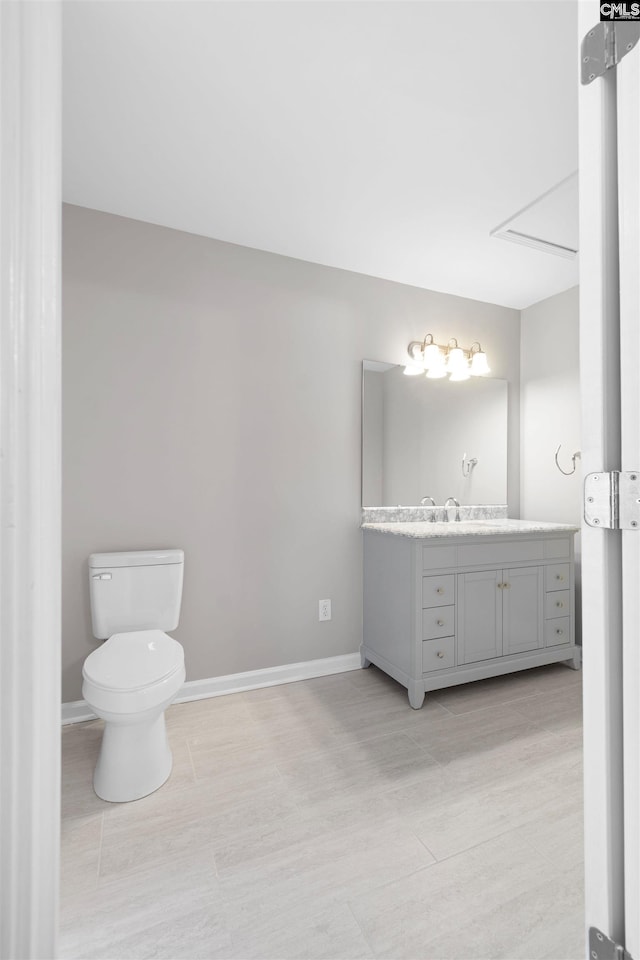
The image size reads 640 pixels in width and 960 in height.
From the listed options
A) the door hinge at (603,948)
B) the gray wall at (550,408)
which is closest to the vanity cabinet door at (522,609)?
the gray wall at (550,408)

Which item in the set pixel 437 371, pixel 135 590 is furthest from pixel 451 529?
pixel 135 590

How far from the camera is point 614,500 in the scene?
2.29 feet

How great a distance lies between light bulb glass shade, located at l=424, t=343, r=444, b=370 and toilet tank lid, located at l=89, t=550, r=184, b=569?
1931mm

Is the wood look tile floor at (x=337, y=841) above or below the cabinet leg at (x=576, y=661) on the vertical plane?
below

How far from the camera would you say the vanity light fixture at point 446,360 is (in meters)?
2.98

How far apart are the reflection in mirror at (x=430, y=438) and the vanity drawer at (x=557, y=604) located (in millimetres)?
765

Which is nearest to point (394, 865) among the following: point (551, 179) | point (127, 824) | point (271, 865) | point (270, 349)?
point (271, 865)

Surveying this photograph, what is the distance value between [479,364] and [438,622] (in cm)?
179

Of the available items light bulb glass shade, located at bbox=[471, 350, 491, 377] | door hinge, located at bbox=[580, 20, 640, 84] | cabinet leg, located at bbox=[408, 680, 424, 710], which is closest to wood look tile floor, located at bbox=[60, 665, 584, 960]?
cabinet leg, located at bbox=[408, 680, 424, 710]

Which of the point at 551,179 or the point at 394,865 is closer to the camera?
the point at 394,865

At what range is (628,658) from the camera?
69cm

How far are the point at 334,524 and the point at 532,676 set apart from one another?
147cm

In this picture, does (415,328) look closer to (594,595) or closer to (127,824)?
(594,595)

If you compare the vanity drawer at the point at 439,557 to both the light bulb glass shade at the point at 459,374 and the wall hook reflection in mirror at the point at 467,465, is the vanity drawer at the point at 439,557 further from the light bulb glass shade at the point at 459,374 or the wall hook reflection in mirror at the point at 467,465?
the light bulb glass shade at the point at 459,374
